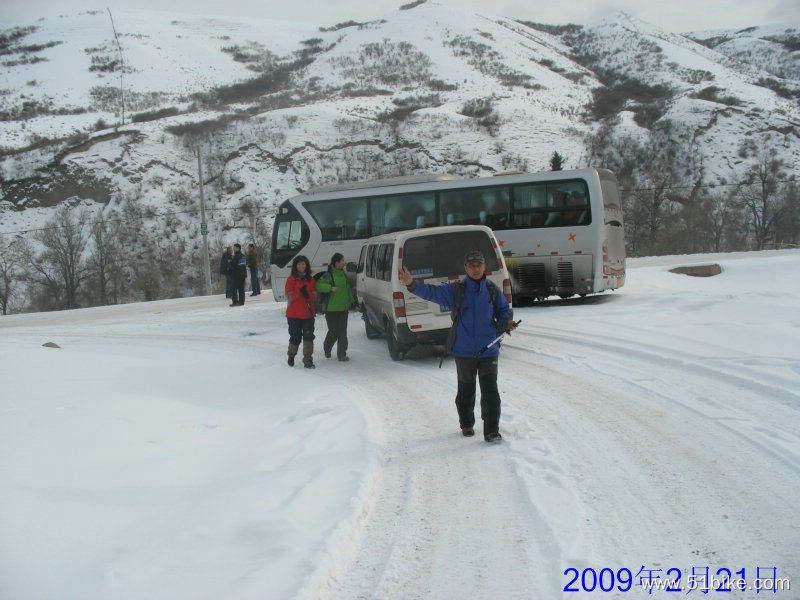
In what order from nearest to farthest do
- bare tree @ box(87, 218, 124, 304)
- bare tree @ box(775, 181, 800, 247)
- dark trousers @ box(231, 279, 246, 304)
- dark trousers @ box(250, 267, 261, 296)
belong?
1. dark trousers @ box(231, 279, 246, 304)
2. dark trousers @ box(250, 267, 261, 296)
3. bare tree @ box(87, 218, 124, 304)
4. bare tree @ box(775, 181, 800, 247)

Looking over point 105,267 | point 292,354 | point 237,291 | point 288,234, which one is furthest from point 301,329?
point 105,267

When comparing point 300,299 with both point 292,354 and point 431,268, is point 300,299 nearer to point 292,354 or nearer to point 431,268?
point 292,354

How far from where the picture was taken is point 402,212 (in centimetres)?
1791

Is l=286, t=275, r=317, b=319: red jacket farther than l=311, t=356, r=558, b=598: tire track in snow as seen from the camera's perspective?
Yes

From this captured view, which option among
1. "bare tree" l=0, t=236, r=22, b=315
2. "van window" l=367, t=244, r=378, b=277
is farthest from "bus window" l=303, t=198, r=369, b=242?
"bare tree" l=0, t=236, r=22, b=315

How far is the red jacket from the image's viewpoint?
10430mm

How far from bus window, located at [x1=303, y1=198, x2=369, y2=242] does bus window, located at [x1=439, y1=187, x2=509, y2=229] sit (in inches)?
94.3

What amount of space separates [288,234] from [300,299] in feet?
29.2

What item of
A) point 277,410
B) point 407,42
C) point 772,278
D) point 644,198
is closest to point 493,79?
point 407,42

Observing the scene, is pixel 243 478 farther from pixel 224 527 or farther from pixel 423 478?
pixel 423 478

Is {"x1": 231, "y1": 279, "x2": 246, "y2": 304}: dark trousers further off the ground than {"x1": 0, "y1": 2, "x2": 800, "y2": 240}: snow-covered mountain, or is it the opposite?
{"x1": 0, "y1": 2, "x2": 800, "y2": 240}: snow-covered mountain

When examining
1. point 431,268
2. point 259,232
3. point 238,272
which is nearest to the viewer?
point 431,268

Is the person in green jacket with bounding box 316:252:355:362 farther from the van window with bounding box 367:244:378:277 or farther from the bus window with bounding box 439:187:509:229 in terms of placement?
the bus window with bounding box 439:187:509:229

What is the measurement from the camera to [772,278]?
2034 centimetres
